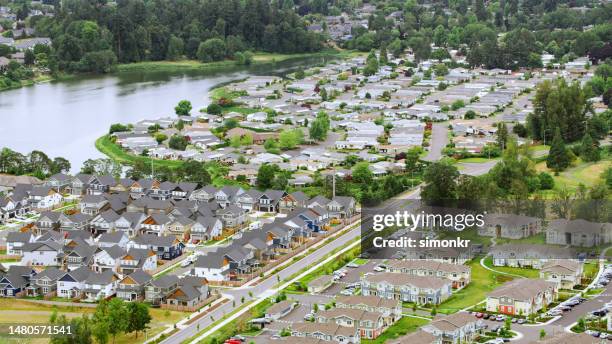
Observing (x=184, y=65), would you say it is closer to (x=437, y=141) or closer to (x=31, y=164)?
(x=437, y=141)

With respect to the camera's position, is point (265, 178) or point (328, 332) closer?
point (328, 332)

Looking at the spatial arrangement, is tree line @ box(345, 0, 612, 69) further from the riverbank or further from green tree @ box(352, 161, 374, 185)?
green tree @ box(352, 161, 374, 185)

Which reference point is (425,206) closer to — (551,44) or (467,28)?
(551,44)

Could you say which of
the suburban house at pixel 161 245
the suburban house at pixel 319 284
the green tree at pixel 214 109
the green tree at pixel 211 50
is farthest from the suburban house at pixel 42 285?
the green tree at pixel 211 50

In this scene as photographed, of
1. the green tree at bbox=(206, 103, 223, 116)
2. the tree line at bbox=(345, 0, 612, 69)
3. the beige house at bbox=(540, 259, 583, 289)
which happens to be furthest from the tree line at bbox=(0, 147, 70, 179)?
the tree line at bbox=(345, 0, 612, 69)

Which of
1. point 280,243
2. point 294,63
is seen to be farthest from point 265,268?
point 294,63

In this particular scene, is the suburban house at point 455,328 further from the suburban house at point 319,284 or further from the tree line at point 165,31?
the tree line at point 165,31

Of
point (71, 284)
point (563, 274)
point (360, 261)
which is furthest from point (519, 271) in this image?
point (71, 284)
